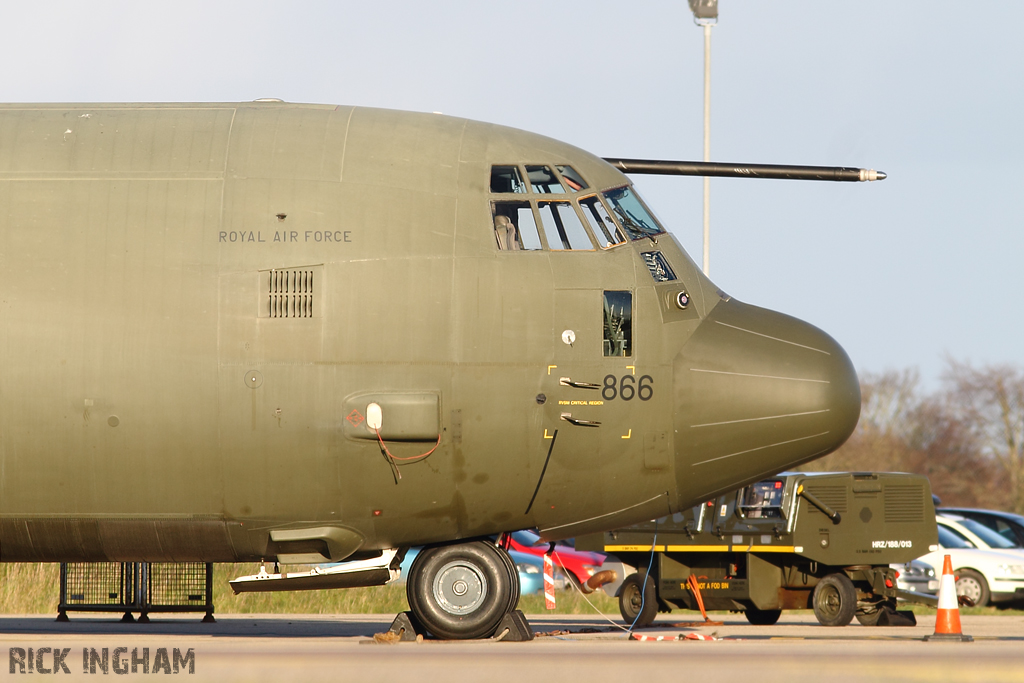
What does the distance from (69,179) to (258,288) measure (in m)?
2.25

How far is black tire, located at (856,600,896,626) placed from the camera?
1923cm

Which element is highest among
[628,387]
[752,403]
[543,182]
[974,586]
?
[543,182]

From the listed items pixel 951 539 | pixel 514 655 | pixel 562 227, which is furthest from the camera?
pixel 951 539

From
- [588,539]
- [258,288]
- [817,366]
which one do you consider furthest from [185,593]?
[817,366]

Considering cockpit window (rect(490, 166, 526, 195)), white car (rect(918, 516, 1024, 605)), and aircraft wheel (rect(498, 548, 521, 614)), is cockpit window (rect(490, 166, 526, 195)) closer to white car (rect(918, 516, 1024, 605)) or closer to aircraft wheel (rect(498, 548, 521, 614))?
aircraft wheel (rect(498, 548, 521, 614))

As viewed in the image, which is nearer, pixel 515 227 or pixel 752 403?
pixel 752 403

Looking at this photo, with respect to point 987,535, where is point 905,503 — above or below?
above

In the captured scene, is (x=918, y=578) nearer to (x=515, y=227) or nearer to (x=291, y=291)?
(x=515, y=227)

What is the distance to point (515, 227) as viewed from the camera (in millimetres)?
13336

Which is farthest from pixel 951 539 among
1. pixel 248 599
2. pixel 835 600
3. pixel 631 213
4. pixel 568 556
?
pixel 631 213

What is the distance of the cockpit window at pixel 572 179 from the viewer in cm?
1361

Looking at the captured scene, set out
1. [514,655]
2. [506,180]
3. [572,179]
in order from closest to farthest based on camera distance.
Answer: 1. [514,655]
2. [506,180]
3. [572,179]

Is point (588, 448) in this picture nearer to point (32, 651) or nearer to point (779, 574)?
point (32, 651)

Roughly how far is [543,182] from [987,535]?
57.5 ft
